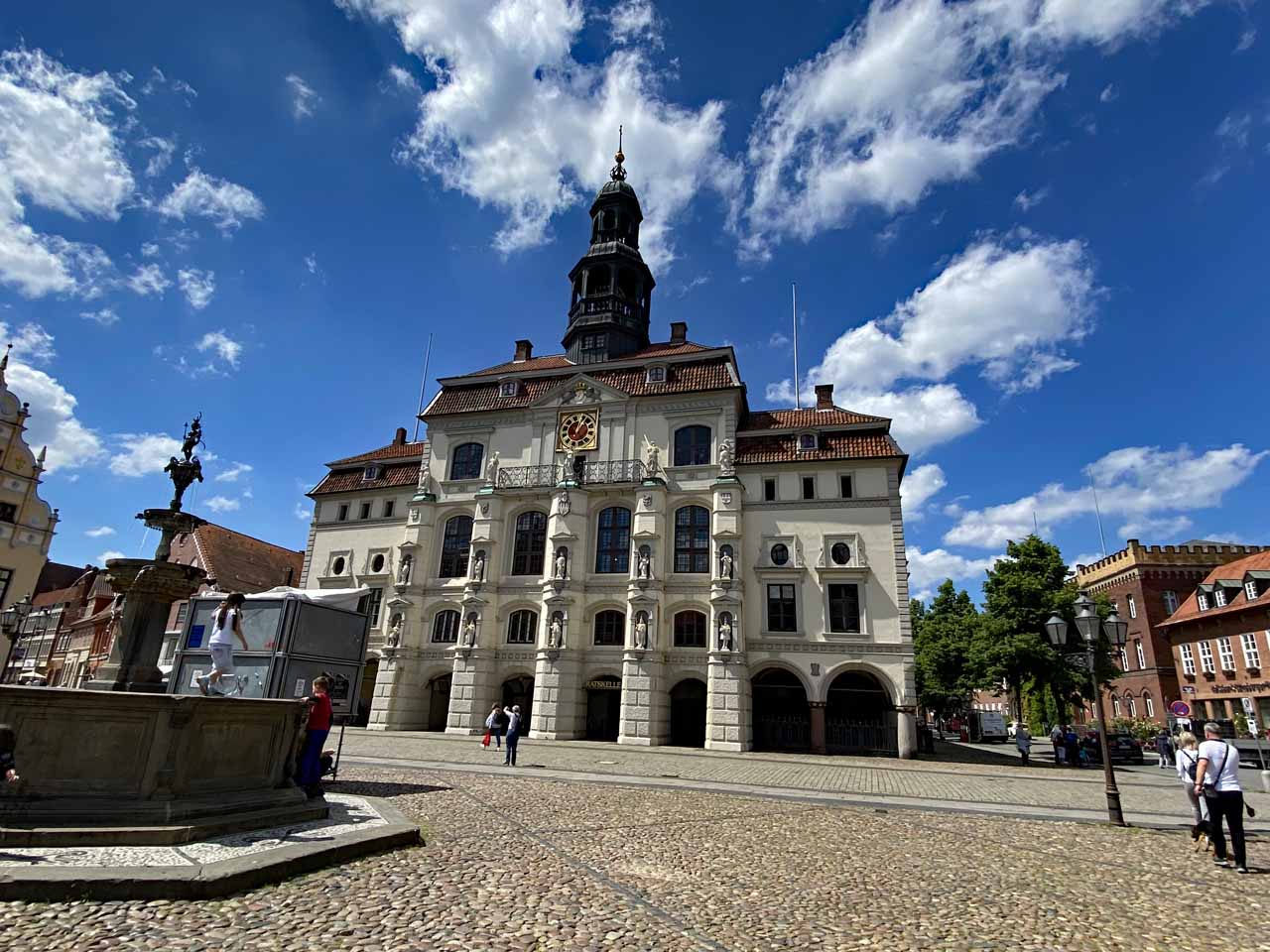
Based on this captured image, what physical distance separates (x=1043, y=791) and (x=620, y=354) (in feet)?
96.8

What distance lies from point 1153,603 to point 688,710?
136ft

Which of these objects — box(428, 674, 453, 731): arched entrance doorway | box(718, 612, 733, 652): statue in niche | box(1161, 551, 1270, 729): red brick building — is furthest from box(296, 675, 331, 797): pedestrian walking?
box(1161, 551, 1270, 729): red brick building

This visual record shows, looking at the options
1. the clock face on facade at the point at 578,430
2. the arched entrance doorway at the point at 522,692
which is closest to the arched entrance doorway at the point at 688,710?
the arched entrance doorway at the point at 522,692

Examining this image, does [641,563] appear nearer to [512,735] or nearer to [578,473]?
[578,473]

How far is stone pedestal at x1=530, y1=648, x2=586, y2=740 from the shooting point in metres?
30.0

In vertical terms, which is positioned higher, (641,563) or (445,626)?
(641,563)

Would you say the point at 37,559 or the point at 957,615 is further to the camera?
the point at 957,615

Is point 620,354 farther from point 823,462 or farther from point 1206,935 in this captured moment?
point 1206,935

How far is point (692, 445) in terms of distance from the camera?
1352 inches

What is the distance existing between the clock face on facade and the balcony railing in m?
0.88

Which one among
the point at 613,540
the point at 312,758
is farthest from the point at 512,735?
the point at 613,540

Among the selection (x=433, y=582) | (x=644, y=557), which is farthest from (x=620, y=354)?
(x=433, y=582)

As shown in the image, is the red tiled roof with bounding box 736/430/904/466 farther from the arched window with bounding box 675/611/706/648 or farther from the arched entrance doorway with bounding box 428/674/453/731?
the arched entrance doorway with bounding box 428/674/453/731

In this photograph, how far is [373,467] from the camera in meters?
40.1
